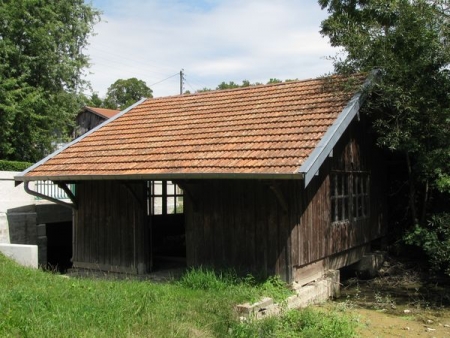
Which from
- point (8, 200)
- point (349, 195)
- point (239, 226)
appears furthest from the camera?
point (8, 200)

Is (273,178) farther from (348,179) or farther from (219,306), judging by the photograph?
(348,179)

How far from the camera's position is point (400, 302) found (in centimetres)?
997

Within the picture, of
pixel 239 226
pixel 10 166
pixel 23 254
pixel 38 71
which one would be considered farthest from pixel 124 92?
pixel 239 226

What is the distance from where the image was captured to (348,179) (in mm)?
10742

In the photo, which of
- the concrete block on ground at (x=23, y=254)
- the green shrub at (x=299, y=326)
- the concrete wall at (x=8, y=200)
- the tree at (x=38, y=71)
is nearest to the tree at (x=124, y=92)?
the tree at (x=38, y=71)

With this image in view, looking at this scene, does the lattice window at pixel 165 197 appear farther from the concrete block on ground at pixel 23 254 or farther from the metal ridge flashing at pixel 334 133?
the metal ridge flashing at pixel 334 133

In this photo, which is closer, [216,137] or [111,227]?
[216,137]

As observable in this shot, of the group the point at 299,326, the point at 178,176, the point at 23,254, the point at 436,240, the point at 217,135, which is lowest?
the point at 299,326

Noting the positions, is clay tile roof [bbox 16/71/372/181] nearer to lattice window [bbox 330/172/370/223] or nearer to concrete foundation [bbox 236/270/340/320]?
lattice window [bbox 330/172/370/223]

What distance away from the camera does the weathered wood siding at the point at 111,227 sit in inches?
394

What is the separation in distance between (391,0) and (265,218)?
629 centimetres

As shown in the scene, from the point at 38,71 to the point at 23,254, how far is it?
15803 mm

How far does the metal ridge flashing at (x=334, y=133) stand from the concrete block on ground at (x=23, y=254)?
6.67m

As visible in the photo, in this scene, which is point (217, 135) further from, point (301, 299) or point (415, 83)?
point (415, 83)
